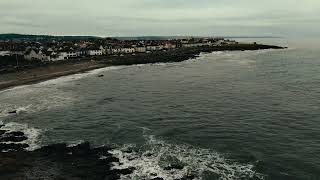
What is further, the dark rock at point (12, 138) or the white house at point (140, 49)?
the white house at point (140, 49)

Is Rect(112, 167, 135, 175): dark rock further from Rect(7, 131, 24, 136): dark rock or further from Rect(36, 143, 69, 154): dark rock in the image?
Rect(7, 131, 24, 136): dark rock

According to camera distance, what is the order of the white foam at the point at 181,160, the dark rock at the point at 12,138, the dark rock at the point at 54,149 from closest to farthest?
the white foam at the point at 181,160
the dark rock at the point at 54,149
the dark rock at the point at 12,138

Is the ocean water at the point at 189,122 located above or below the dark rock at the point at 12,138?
above

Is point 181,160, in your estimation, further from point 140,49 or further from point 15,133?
point 140,49

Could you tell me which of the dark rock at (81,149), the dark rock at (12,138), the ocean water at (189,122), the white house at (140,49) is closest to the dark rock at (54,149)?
the dark rock at (81,149)

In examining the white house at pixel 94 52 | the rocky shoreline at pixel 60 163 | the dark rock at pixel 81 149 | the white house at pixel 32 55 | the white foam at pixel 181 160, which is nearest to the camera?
the rocky shoreline at pixel 60 163

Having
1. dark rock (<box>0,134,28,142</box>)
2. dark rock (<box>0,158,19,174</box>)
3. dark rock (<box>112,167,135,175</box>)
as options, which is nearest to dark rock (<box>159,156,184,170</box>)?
dark rock (<box>112,167,135,175</box>)

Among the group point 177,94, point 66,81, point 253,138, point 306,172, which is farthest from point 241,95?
point 66,81

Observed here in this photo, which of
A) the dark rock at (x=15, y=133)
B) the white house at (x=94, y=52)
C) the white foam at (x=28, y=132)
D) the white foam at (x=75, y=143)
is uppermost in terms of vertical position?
the white house at (x=94, y=52)

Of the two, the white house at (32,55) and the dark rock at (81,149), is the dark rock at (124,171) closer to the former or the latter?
the dark rock at (81,149)
